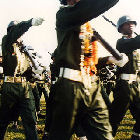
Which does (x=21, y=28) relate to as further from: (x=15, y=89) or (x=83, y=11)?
(x=83, y=11)

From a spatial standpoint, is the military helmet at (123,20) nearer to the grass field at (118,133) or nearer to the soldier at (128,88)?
the soldier at (128,88)

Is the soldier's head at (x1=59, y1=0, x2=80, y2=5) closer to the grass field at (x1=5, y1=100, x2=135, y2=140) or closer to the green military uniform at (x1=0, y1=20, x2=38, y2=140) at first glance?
the green military uniform at (x1=0, y1=20, x2=38, y2=140)

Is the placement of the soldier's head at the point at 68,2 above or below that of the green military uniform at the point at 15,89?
above

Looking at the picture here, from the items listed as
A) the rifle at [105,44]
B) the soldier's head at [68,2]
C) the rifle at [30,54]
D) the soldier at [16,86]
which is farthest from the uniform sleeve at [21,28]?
the rifle at [105,44]

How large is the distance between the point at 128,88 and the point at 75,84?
286cm

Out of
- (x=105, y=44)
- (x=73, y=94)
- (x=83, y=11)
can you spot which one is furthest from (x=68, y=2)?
(x=73, y=94)

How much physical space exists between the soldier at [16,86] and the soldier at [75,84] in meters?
2.24

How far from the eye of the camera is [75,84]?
9.81ft

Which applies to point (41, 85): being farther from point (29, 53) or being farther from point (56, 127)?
point (56, 127)

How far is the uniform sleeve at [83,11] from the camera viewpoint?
2822 millimetres

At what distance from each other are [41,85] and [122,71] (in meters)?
7.61

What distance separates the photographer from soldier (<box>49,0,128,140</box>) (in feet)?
9.65

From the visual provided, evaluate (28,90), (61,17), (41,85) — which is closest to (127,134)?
(28,90)

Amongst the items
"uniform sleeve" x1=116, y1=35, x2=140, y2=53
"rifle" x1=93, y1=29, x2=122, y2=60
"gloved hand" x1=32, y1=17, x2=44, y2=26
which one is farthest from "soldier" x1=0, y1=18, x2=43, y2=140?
"rifle" x1=93, y1=29, x2=122, y2=60
